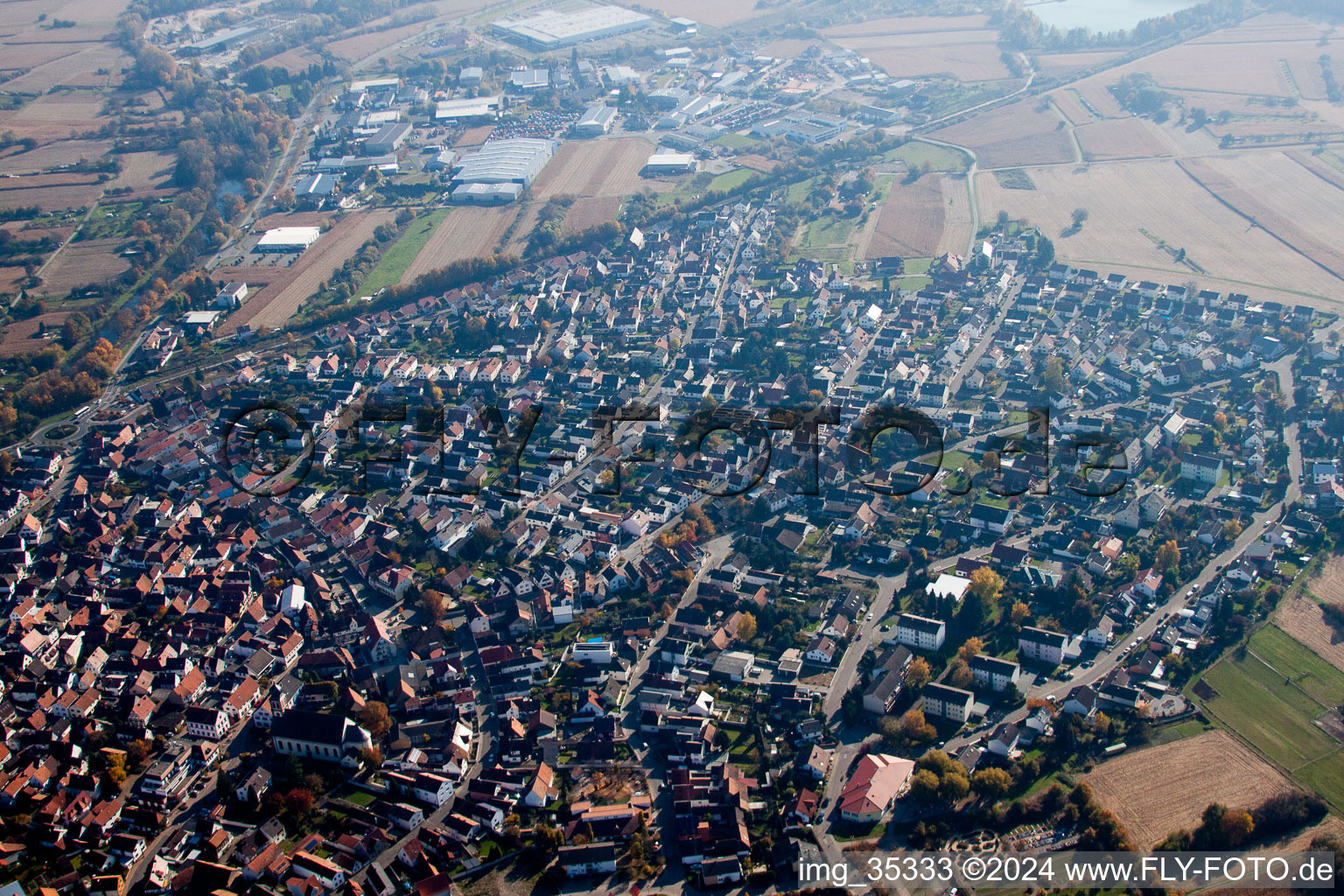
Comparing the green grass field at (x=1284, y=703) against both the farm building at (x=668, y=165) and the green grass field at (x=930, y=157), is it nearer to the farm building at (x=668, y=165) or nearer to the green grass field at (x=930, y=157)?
the green grass field at (x=930, y=157)

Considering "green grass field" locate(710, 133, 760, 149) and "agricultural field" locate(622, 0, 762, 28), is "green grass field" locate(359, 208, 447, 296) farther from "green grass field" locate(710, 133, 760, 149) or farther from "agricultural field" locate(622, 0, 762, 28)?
"agricultural field" locate(622, 0, 762, 28)

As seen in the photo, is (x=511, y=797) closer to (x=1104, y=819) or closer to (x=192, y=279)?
(x=1104, y=819)

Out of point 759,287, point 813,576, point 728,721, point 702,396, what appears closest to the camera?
point 728,721

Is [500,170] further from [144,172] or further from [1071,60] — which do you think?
[1071,60]

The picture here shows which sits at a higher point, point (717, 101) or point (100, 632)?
point (717, 101)

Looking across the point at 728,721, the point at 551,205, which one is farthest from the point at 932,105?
the point at 728,721

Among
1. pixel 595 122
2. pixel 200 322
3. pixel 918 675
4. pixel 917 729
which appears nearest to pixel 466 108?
pixel 595 122
